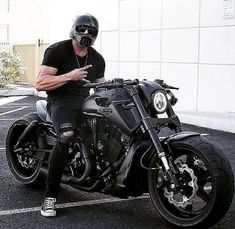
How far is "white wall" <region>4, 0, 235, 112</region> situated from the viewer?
1345 centimetres

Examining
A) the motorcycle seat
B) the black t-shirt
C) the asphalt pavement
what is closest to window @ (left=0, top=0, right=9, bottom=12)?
the asphalt pavement

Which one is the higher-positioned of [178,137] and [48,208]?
[178,137]

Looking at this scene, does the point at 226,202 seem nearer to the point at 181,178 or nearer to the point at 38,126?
the point at 181,178

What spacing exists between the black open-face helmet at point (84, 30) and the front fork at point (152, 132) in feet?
2.23

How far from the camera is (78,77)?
4832 mm

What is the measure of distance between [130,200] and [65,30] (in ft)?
49.5

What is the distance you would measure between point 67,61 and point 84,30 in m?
0.34

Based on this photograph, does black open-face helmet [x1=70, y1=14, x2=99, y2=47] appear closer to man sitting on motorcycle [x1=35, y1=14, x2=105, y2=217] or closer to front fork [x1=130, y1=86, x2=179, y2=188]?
man sitting on motorcycle [x1=35, y1=14, x2=105, y2=217]

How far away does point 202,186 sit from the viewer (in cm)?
445

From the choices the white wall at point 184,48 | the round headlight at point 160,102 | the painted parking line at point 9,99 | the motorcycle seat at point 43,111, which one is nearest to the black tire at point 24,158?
the motorcycle seat at point 43,111

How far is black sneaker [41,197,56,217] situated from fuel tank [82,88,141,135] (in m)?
0.86

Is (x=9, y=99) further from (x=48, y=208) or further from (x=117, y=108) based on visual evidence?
(x=117, y=108)

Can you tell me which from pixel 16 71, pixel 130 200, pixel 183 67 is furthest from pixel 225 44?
pixel 16 71

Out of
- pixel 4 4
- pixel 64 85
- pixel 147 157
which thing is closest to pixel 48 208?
pixel 147 157
